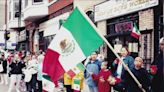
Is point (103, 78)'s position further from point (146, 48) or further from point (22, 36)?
point (22, 36)

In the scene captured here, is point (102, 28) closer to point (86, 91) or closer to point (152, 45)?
point (86, 91)

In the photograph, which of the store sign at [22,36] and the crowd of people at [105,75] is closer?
the crowd of people at [105,75]

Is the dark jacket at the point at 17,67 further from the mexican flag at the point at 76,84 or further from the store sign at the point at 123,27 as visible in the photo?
the mexican flag at the point at 76,84

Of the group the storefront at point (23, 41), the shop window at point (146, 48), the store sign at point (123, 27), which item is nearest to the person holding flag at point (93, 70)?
the shop window at point (146, 48)

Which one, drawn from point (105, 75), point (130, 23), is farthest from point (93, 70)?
point (130, 23)

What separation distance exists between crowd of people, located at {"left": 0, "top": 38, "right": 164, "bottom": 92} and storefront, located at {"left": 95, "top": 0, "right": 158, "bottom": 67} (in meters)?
0.89

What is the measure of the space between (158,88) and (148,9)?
509 centimetres

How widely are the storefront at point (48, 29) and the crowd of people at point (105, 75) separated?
23.1 ft

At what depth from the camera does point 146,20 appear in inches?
548

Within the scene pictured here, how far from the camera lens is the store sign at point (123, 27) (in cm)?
1563

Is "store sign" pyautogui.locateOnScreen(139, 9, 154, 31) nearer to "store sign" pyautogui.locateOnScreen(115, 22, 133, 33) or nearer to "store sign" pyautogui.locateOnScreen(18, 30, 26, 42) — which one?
"store sign" pyautogui.locateOnScreen(115, 22, 133, 33)

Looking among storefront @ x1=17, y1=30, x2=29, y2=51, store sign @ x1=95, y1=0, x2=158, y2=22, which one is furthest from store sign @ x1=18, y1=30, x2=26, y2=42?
store sign @ x1=95, y1=0, x2=158, y2=22

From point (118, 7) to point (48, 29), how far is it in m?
12.8

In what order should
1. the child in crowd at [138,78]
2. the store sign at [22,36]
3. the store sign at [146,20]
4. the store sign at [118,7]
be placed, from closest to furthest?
1. the child in crowd at [138,78]
2. the store sign at [146,20]
3. the store sign at [118,7]
4. the store sign at [22,36]
